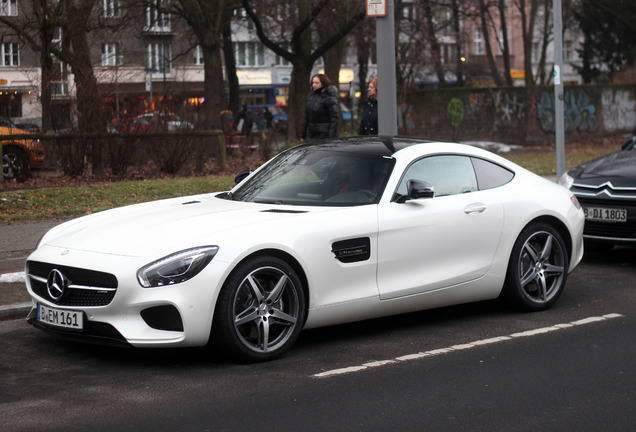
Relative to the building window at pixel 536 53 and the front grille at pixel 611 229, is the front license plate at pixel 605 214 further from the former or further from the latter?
the building window at pixel 536 53

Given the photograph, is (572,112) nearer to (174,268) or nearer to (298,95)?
(298,95)

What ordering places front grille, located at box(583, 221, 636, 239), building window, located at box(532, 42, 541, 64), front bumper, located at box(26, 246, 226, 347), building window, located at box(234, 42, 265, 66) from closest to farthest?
front bumper, located at box(26, 246, 226, 347)
front grille, located at box(583, 221, 636, 239)
building window, located at box(234, 42, 265, 66)
building window, located at box(532, 42, 541, 64)

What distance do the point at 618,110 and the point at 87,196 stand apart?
1045 inches

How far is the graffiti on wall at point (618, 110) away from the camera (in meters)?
36.0

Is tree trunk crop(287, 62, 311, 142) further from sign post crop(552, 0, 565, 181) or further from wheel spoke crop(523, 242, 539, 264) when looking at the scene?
wheel spoke crop(523, 242, 539, 264)

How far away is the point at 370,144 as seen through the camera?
7332 mm

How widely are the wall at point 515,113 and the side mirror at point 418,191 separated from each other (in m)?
26.6

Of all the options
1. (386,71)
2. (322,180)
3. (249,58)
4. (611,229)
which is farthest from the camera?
(249,58)

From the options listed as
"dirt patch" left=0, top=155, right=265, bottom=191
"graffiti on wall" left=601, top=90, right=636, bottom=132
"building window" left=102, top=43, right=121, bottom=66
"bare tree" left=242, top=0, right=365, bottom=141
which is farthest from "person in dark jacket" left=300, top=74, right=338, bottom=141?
"graffiti on wall" left=601, top=90, right=636, bottom=132

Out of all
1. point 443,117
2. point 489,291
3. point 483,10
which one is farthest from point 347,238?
point 483,10

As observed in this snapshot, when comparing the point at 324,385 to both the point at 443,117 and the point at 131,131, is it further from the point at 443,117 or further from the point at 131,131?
the point at 443,117

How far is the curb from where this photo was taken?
24.3 ft

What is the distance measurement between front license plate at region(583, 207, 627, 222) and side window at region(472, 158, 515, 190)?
231cm

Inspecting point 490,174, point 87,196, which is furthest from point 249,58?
point 490,174
